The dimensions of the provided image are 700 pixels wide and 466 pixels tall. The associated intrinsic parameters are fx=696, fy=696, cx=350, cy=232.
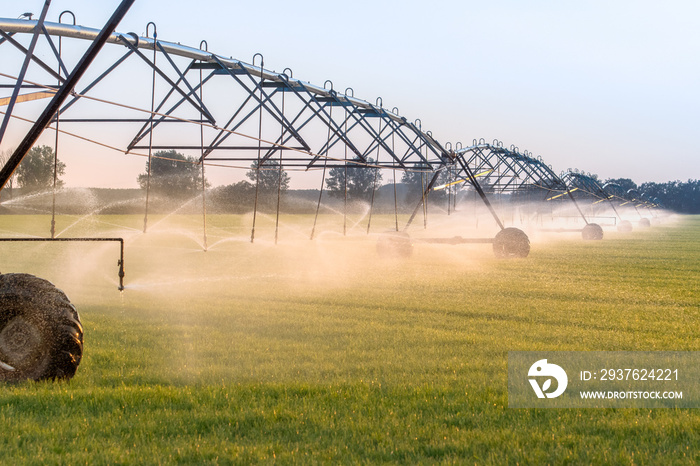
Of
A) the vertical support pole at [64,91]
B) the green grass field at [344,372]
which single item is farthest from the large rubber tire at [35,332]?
the vertical support pole at [64,91]

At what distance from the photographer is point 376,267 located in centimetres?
1805

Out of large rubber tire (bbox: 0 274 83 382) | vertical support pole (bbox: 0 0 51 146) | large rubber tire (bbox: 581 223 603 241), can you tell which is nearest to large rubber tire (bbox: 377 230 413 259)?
large rubber tire (bbox: 0 274 83 382)

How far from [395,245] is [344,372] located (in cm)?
1384

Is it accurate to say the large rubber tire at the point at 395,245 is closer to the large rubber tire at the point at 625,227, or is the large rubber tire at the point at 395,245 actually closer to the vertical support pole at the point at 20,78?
the vertical support pole at the point at 20,78

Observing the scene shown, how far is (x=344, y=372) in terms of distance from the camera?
684 centimetres

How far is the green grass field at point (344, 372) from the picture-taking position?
4.73 meters

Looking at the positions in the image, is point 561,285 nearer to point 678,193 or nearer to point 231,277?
point 231,277

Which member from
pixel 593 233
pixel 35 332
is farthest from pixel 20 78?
pixel 593 233

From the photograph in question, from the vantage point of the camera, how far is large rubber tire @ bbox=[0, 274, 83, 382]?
19.7 ft

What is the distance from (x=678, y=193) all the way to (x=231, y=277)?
13330cm

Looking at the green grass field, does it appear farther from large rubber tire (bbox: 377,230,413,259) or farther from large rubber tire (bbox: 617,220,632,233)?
large rubber tire (bbox: 617,220,632,233)

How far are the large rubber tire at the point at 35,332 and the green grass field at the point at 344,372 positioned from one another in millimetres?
167

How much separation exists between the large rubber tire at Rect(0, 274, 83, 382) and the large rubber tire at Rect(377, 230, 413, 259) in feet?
48.4

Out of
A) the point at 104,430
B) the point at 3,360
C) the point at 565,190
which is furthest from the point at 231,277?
the point at 565,190
